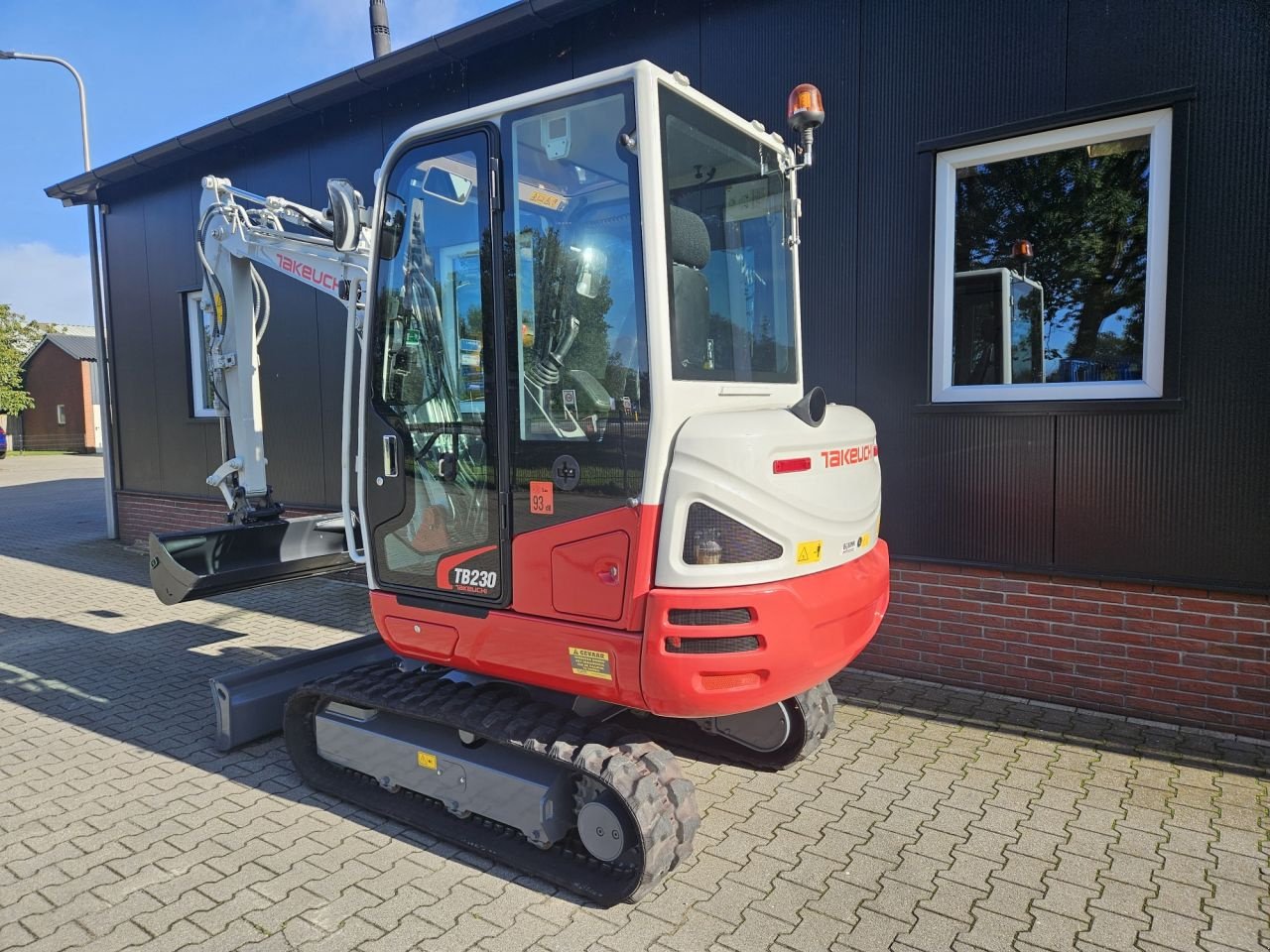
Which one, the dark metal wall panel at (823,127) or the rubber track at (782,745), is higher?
the dark metal wall panel at (823,127)

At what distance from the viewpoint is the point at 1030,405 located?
4738mm

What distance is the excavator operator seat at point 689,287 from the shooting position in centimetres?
290

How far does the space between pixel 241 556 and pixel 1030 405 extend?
4578mm

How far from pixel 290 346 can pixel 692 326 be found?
6.76 metres

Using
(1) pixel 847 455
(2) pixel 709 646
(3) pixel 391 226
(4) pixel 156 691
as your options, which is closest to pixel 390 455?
(3) pixel 391 226

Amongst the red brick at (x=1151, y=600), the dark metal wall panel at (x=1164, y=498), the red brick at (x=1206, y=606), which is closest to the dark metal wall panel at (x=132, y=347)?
the dark metal wall panel at (x=1164, y=498)

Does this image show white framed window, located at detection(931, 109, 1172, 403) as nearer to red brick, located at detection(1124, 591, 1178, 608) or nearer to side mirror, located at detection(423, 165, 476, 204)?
red brick, located at detection(1124, 591, 1178, 608)

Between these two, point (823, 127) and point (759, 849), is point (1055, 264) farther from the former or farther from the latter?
point (759, 849)

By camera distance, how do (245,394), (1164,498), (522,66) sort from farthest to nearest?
(522,66)
(245,394)
(1164,498)

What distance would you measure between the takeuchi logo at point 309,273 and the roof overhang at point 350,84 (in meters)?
2.94

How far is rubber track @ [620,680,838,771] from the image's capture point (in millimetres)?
3908

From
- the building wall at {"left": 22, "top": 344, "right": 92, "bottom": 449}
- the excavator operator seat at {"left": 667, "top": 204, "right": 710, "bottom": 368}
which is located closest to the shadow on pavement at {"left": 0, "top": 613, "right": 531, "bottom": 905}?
the excavator operator seat at {"left": 667, "top": 204, "right": 710, "bottom": 368}

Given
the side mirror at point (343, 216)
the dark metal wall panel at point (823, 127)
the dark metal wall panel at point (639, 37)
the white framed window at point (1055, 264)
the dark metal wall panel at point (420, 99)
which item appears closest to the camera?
the side mirror at point (343, 216)

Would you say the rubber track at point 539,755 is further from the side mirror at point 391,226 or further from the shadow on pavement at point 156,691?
the side mirror at point 391,226
